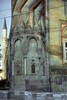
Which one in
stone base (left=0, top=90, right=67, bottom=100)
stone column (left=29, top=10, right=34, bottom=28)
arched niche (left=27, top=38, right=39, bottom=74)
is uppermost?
stone column (left=29, top=10, right=34, bottom=28)

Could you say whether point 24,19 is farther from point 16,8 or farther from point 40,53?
point 40,53

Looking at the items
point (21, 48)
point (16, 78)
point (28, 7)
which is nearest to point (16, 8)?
point (28, 7)

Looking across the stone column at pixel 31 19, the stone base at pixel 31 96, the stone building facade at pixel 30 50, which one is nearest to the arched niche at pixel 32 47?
the stone building facade at pixel 30 50

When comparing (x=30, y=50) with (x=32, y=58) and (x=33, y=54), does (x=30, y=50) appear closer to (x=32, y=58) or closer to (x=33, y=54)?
(x=33, y=54)

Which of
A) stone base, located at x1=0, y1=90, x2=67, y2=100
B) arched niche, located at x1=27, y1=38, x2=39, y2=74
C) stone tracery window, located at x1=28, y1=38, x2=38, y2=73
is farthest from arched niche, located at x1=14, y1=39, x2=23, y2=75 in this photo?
stone base, located at x1=0, y1=90, x2=67, y2=100

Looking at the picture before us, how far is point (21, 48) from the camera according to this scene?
83.4 ft

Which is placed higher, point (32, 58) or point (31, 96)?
point (32, 58)

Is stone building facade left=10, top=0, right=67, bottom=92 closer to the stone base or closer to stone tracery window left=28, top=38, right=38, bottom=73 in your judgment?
stone tracery window left=28, top=38, right=38, bottom=73

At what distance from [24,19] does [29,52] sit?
9.81ft

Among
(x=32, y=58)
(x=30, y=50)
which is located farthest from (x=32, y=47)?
(x=32, y=58)

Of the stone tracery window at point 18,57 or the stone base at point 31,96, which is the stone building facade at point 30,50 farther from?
the stone base at point 31,96

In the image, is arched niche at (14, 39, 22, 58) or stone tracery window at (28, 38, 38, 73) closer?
stone tracery window at (28, 38, 38, 73)

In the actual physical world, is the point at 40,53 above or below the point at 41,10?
below

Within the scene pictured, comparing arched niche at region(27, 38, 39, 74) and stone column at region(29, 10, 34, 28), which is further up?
stone column at region(29, 10, 34, 28)
